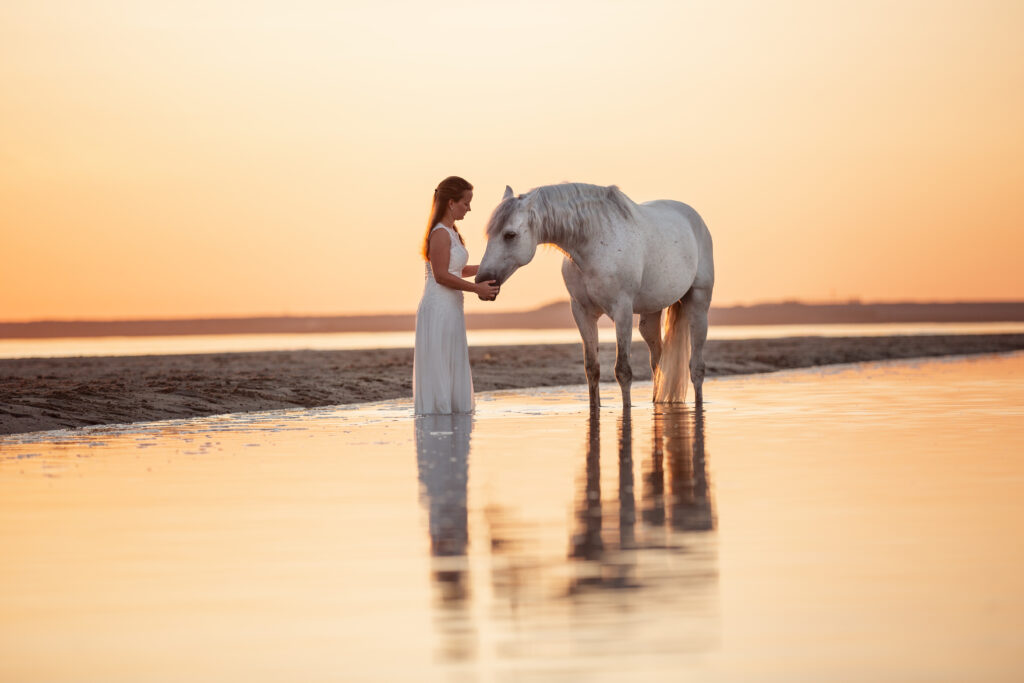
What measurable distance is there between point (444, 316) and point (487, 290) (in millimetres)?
593

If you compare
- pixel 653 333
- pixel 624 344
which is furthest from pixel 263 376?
pixel 624 344

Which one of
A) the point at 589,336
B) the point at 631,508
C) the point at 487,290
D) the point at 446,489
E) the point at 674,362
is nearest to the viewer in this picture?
the point at 631,508

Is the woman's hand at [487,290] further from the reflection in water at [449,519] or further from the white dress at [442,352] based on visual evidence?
the reflection in water at [449,519]

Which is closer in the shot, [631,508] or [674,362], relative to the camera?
[631,508]

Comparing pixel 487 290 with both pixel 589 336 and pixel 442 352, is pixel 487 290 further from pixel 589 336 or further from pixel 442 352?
pixel 589 336

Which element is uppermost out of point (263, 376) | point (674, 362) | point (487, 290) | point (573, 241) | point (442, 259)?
point (573, 241)

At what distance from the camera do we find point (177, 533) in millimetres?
4688

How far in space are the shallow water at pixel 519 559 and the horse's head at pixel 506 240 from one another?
2.78m

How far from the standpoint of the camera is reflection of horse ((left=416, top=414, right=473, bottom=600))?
12.7 ft

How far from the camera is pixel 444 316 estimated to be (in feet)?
36.4

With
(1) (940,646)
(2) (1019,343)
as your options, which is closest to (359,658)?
(1) (940,646)

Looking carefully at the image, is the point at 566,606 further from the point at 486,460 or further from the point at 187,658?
the point at 486,460

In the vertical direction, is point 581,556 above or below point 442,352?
below

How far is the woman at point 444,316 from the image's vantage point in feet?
36.0
